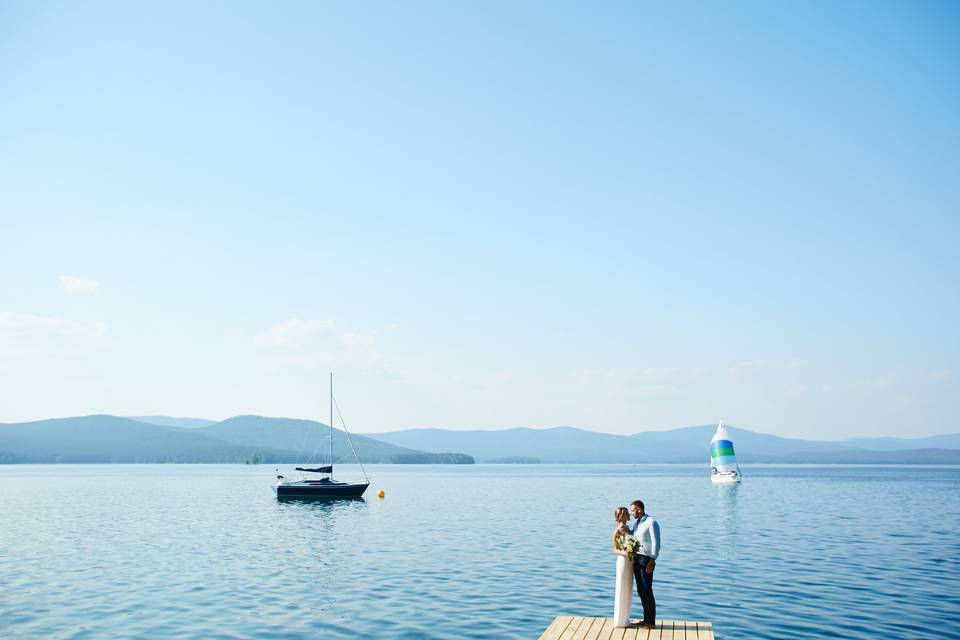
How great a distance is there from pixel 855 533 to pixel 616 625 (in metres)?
41.4

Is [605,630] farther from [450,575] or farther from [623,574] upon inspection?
[450,575]

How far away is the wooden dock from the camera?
1931cm

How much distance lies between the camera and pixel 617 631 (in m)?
19.9

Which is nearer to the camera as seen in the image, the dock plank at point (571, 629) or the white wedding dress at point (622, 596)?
the dock plank at point (571, 629)

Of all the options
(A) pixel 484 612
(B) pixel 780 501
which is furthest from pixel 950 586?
(B) pixel 780 501

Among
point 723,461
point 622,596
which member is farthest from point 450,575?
point 723,461

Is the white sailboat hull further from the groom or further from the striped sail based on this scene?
the groom

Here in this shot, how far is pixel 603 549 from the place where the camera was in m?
45.1

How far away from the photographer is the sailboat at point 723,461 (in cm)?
13162

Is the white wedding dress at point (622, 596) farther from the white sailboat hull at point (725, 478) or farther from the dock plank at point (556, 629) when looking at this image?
the white sailboat hull at point (725, 478)

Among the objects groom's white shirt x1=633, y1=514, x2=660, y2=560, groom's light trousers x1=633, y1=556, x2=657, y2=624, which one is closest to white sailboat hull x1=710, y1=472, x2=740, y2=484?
groom's light trousers x1=633, y1=556, x2=657, y2=624

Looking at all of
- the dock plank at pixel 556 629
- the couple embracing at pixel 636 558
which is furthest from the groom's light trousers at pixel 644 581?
the dock plank at pixel 556 629

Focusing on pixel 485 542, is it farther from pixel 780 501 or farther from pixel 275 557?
pixel 780 501

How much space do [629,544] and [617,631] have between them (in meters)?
2.17
